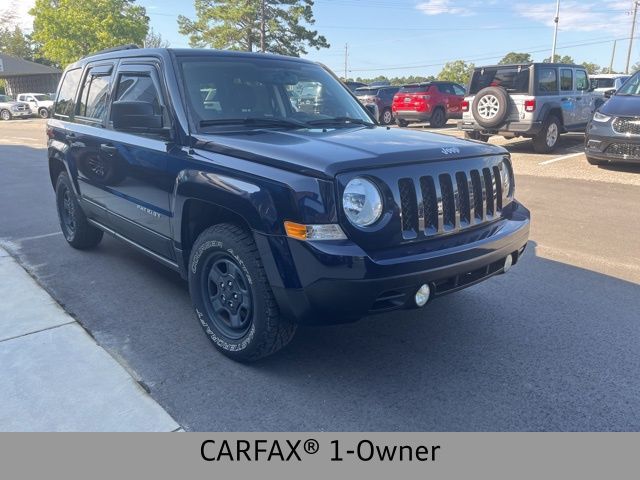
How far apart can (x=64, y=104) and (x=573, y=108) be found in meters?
11.3

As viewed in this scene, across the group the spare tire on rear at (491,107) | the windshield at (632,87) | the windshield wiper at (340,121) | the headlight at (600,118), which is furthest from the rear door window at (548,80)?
the windshield wiper at (340,121)

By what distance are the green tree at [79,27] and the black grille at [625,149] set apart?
133ft

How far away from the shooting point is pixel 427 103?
63.2ft

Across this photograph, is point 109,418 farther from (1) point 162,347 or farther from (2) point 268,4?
(2) point 268,4

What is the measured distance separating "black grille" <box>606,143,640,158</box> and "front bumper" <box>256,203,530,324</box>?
771cm

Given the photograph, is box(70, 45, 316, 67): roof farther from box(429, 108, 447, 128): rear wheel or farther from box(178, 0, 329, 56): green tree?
box(178, 0, 329, 56): green tree

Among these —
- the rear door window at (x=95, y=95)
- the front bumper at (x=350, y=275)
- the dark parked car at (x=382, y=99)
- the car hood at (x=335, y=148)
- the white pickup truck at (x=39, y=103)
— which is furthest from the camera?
the white pickup truck at (x=39, y=103)

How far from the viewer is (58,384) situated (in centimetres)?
311

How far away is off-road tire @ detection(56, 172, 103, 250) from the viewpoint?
5.44 meters

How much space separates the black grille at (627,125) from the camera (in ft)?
29.6

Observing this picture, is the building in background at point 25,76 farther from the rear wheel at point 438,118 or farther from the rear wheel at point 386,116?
the rear wheel at point 438,118

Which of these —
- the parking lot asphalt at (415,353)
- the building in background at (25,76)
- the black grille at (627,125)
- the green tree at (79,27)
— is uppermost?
the green tree at (79,27)

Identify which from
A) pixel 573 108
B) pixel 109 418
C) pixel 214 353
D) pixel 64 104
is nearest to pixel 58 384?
pixel 109 418

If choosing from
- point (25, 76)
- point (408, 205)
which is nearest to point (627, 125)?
point (408, 205)
